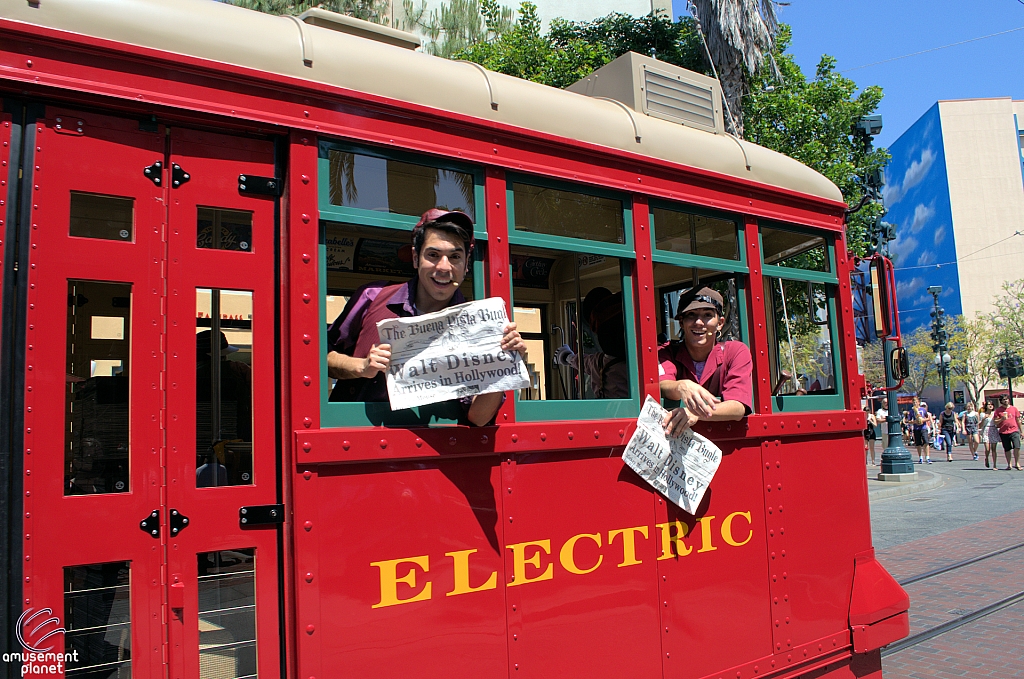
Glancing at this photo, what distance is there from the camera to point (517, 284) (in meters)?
4.50

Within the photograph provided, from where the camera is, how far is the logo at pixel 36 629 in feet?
6.64

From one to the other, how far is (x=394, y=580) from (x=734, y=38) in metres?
13.4

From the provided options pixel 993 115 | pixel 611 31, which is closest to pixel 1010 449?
pixel 611 31

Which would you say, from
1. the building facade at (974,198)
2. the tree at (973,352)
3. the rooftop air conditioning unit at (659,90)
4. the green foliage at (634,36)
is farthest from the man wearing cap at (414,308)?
the building facade at (974,198)

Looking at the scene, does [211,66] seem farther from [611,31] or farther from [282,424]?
[611,31]

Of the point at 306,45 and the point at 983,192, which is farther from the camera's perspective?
the point at 983,192

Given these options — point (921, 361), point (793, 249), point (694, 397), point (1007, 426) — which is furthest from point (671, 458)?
point (921, 361)

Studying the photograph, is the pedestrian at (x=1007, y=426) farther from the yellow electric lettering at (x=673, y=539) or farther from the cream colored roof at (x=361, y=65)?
the yellow electric lettering at (x=673, y=539)

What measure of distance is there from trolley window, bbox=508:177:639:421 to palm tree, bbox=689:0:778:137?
10210 mm

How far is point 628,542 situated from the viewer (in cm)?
311

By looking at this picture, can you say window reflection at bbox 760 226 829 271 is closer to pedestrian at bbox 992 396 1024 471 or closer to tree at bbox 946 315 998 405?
pedestrian at bbox 992 396 1024 471

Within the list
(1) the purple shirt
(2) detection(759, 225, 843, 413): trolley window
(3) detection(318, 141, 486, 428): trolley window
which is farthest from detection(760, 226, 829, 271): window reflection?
(1) the purple shirt

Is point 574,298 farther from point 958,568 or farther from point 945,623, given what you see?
point 958,568

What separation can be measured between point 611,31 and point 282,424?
52.6 ft
